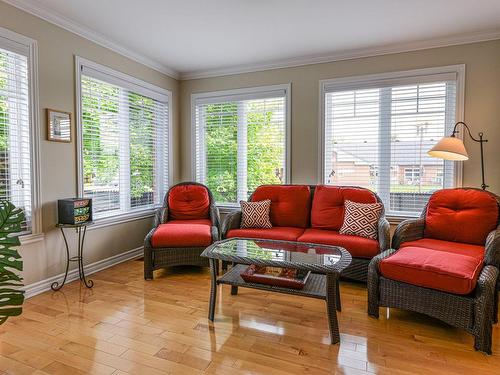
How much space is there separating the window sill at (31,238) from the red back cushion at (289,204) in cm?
226

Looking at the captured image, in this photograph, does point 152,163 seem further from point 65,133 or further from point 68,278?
point 68,278

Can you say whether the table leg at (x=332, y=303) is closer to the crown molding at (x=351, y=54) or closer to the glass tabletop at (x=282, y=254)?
the glass tabletop at (x=282, y=254)

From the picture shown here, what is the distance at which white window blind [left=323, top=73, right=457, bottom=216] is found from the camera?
3.59 meters

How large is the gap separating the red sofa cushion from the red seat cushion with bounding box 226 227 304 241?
3.45 feet

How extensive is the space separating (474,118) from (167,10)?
3.34 m

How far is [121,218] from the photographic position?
12.8 ft

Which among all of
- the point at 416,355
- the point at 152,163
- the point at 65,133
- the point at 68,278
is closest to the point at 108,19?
the point at 65,133

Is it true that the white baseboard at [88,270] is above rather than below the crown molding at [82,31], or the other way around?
below

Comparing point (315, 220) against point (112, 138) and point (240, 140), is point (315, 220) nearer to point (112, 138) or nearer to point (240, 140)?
A: point (240, 140)

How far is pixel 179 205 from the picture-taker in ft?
13.3

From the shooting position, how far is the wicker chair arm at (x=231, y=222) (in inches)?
141

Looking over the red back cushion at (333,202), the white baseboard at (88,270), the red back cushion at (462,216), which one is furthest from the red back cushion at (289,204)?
the white baseboard at (88,270)

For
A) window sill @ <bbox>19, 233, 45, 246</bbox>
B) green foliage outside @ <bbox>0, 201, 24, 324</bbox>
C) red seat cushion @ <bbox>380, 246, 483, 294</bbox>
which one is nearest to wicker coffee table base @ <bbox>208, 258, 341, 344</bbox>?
red seat cushion @ <bbox>380, 246, 483, 294</bbox>

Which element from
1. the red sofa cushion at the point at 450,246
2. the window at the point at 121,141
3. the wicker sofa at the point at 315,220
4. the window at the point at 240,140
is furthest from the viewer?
the window at the point at 240,140
